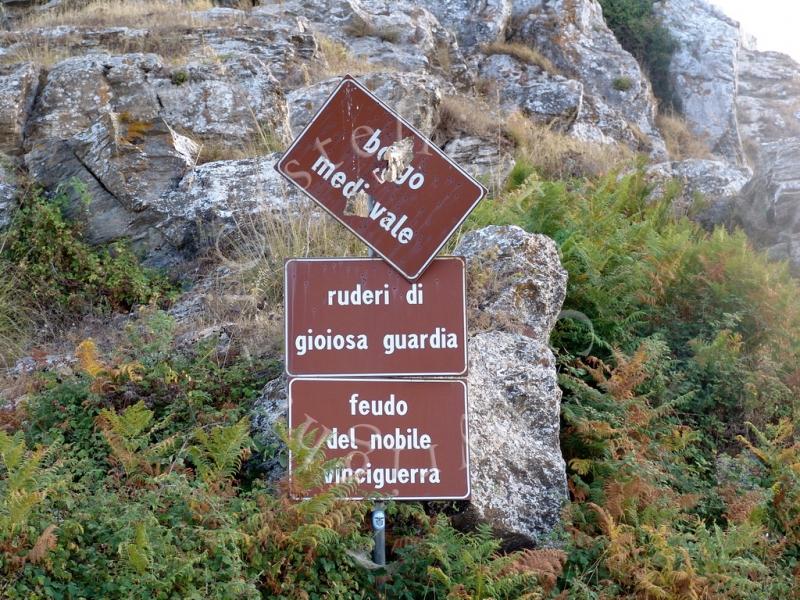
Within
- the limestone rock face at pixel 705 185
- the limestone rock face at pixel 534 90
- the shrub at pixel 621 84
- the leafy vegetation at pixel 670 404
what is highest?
the leafy vegetation at pixel 670 404

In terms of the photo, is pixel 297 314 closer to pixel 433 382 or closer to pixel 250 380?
pixel 433 382

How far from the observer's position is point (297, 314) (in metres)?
4.88

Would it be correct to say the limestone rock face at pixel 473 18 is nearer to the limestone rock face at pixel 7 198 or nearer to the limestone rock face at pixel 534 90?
the limestone rock face at pixel 534 90

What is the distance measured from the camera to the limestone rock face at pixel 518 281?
22.2ft

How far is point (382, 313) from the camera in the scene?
486 cm

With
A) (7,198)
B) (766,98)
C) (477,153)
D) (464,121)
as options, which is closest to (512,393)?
(7,198)

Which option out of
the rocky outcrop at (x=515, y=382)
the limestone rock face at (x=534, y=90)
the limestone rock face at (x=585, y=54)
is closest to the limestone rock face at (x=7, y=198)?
the rocky outcrop at (x=515, y=382)

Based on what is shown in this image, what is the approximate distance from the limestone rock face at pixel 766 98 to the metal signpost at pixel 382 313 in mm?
18614

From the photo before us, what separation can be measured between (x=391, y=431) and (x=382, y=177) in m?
1.23

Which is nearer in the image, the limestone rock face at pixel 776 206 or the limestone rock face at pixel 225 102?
the limestone rock face at pixel 776 206

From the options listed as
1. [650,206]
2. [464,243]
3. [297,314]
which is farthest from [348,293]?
[650,206]

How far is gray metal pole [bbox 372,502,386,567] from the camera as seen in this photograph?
4633 millimetres

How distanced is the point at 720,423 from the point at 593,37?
48.3 ft

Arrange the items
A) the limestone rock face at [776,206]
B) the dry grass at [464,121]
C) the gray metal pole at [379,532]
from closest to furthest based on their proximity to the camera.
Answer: the gray metal pole at [379,532] < the limestone rock face at [776,206] < the dry grass at [464,121]
